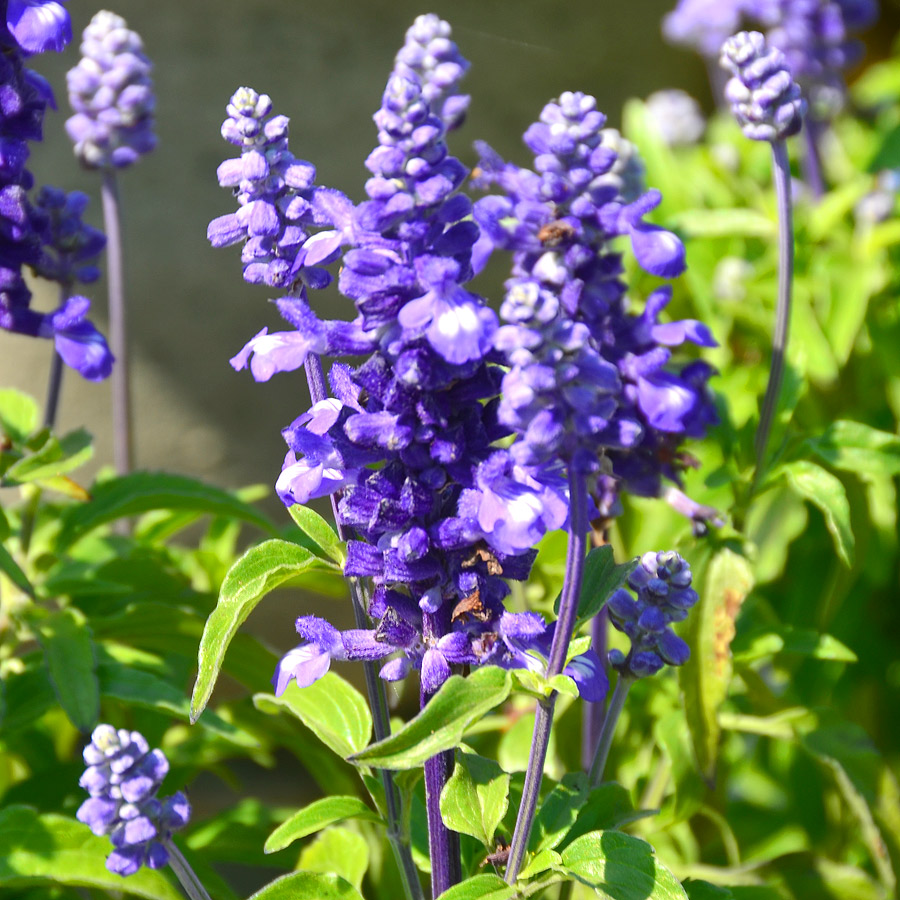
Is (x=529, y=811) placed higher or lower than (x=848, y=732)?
higher

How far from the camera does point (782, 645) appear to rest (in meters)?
1.39

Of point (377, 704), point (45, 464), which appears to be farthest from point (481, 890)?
point (45, 464)

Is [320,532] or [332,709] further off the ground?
[320,532]

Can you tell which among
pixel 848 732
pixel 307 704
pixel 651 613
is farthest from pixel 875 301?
Answer: pixel 307 704

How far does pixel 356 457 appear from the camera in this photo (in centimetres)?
86

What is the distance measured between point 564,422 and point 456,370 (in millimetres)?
104

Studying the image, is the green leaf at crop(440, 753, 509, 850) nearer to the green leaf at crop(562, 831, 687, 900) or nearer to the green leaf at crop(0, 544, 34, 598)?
the green leaf at crop(562, 831, 687, 900)

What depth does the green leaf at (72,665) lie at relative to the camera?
1.19 metres

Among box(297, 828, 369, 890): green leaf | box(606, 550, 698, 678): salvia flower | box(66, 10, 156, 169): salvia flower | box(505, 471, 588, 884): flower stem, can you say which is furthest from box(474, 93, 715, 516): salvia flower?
box(66, 10, 156, 169): salvia flower

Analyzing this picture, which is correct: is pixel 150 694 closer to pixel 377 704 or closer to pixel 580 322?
pixel 377 704

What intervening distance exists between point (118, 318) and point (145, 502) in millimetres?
468

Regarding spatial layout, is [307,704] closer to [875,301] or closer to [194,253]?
[875,301]

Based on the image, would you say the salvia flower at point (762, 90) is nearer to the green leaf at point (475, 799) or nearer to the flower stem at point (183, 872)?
the green leaf at point (475, 799)

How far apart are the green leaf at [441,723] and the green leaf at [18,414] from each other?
36.1 inches
